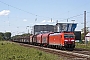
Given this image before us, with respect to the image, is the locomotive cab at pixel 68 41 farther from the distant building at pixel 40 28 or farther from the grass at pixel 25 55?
the distant building at pixel 40 28

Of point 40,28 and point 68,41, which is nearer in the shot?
point 68,41

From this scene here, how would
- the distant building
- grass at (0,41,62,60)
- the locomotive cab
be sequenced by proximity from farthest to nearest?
1. the distant building
2. the locomotive cab
3. grass at (0,41,62,60)

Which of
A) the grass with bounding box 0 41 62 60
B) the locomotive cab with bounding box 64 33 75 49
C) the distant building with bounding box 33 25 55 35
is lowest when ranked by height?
the grass with bounding box 0 41 62 60

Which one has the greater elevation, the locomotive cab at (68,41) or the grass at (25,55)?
the locomotive cab at (68,41)

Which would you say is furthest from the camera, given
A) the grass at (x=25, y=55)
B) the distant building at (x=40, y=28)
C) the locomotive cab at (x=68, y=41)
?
the distant building at (x=40, y=28)

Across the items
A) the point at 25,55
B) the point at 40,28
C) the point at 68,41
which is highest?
the point at 40,28

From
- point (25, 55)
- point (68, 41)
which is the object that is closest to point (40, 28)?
point (68, 41)

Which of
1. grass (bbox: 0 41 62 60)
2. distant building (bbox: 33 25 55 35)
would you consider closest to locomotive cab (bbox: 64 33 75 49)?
grass (bbox: 0 41 62 60)

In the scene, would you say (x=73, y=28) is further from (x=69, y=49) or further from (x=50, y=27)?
(x=50, y=27)

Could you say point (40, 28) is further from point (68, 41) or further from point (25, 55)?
point (25, 55)

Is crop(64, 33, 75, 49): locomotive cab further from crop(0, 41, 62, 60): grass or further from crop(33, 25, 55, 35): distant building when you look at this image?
crop(33, 25, 55, 35): distant building

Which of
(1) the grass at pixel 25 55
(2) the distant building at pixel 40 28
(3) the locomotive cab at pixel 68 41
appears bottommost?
(1) the grass at pixel 25 55

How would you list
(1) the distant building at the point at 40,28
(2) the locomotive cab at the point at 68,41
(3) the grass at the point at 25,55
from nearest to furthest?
(3) the grass at the point at 25,55 < (2) the locomotive cab at the point at 68,41 < (1) the distant building at the point at 40,28

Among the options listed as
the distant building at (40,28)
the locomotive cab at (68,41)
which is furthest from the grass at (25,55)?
the distant building at (40,28)
